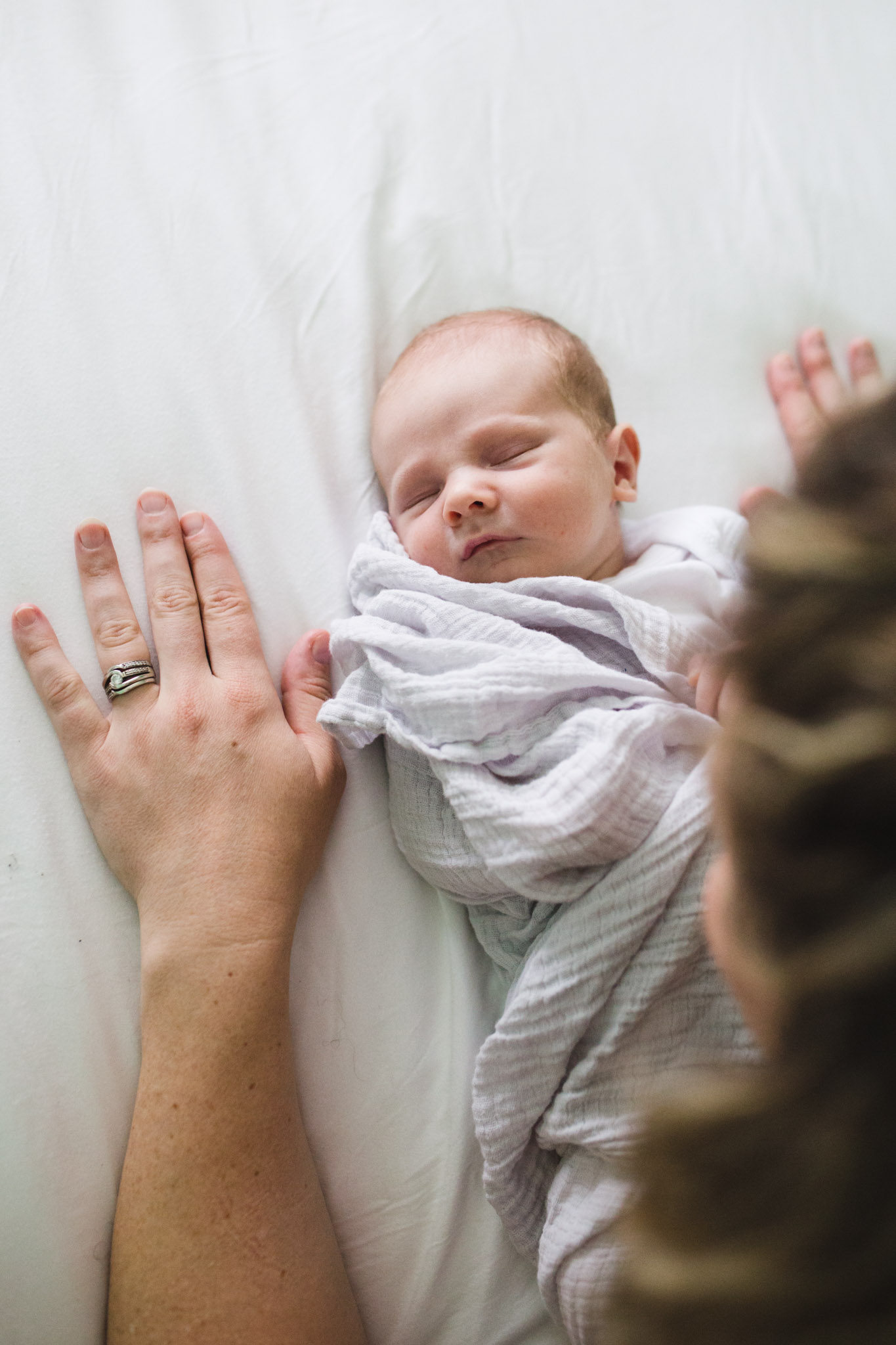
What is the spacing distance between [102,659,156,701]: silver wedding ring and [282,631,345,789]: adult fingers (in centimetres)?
15

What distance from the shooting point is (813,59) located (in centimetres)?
140

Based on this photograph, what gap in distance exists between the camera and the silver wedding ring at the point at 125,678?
927 mm

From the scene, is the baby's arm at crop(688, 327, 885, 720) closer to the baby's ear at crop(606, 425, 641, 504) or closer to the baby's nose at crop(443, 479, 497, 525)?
the baby's ear at crop(606, 425, 641, 504)

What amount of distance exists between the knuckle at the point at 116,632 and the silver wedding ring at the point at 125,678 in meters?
0.02

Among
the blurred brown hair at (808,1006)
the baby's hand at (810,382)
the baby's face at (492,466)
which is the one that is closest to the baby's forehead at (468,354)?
the baby's face at (492,466)

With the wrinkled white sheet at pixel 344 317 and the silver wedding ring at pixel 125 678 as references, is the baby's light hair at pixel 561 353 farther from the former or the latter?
the silver wedding ring at pixel 125 678

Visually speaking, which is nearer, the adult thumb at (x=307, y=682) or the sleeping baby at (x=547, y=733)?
the sleeping baby at (x=547, y=733)

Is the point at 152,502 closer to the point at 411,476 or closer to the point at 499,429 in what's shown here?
the point at 411,476

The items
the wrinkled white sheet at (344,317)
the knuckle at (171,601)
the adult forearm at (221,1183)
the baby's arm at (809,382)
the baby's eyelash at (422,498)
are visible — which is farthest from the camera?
the baby's arm at (809,382)

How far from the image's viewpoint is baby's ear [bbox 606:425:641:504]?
3.68 feet

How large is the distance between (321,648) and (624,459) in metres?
0.46

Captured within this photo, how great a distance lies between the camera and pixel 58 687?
0.91 meters

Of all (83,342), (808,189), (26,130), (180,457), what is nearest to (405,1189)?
(180,457)

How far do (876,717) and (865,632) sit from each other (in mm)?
43
